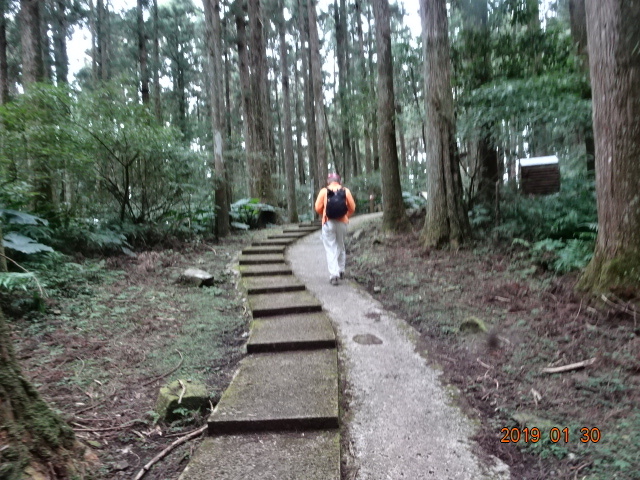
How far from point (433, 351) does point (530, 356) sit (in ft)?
2.91

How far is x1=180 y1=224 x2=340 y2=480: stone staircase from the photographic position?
224 centimetres

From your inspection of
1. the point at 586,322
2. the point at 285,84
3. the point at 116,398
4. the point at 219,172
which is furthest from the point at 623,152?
the point at 285,84

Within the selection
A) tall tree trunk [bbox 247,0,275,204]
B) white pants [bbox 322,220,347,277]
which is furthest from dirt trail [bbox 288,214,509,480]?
tall tree trunk [bbox 247,0,275,204]

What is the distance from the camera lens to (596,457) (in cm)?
237

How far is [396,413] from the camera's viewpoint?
2.97m

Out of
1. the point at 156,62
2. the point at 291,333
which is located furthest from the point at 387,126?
the point at 156,62

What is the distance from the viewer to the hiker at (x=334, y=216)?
6215mm

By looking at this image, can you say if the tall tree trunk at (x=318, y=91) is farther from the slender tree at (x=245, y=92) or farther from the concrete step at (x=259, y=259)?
the concrete step at (x=259, y=259)

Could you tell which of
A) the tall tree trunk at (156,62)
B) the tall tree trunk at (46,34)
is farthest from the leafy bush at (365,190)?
the tall tree trunk at (46,34)

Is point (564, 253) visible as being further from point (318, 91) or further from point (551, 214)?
point (318, 91)

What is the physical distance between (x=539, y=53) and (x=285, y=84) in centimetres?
1400

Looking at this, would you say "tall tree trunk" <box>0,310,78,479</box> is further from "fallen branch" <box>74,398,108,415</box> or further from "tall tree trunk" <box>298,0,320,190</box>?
"tall tree trunk" <box>298,0,320,190</box>

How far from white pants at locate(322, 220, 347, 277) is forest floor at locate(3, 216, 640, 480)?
665mm

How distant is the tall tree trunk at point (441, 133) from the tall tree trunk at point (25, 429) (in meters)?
6.94
